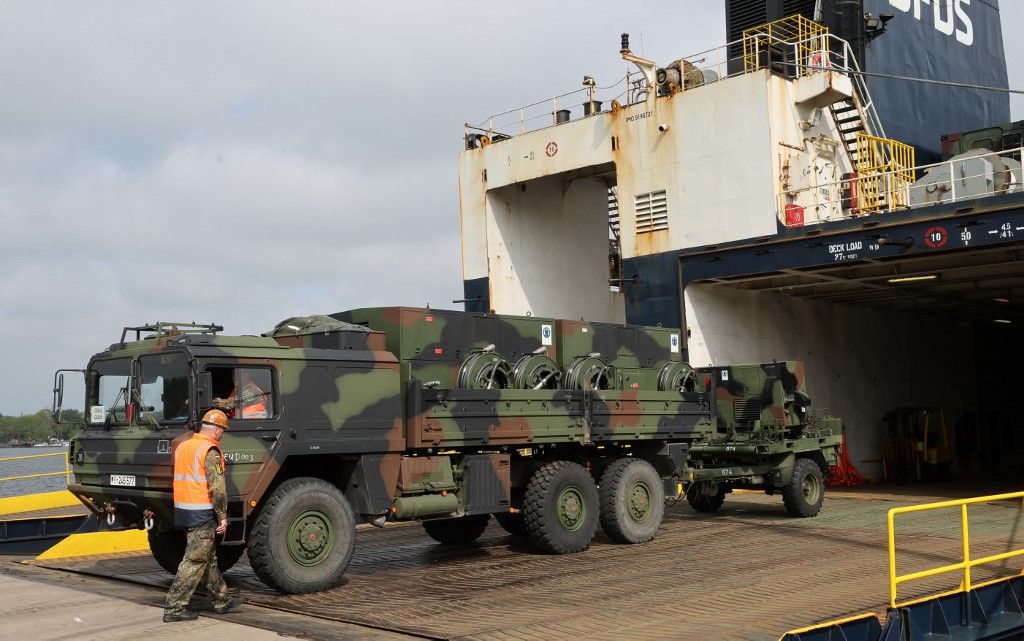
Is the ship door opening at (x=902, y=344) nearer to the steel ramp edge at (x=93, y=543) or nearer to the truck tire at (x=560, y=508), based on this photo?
the truck tire at (x=560, y=508)

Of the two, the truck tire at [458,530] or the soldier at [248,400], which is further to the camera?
the truck tire at [458,530]

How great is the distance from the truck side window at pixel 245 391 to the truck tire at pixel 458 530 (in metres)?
4.20

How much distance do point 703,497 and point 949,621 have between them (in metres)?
9.55

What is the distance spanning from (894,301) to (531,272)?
9.88m

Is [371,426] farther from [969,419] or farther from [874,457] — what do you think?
[969,419]

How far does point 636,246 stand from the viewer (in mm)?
22234

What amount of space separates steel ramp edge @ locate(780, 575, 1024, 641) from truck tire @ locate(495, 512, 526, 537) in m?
6.16

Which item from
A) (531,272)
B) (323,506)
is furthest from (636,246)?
(323,506)

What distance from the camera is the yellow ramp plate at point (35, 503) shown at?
15.9m

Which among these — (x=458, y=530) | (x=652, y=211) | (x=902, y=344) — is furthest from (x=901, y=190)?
(x=458, y=530)

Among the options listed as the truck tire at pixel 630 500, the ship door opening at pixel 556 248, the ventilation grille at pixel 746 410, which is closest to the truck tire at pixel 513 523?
the truck tire at pixel 630 500

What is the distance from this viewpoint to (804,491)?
53.2ft

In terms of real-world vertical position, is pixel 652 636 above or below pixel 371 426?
below

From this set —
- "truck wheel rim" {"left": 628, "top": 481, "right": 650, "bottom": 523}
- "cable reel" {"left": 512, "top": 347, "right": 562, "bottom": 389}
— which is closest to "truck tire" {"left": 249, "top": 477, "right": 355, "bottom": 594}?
"cable reel" {"left": 512, "top": 347, "right": 562, "bottom": 389}
